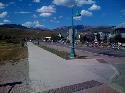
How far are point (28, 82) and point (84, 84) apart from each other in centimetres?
278

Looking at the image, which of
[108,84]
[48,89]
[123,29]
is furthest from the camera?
[123,29]

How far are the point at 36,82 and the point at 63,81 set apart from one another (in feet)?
4.21

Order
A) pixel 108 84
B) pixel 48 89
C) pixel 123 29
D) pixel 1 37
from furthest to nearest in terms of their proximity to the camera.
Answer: pixel 1 37 < pixel 123 29 < pixel 108 84 < pixel 48 89

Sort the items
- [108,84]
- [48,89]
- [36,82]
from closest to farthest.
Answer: [48,89] < [108,84] < [36,82]

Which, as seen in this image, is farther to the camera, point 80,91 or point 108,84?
point 108,84

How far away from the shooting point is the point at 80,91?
11977 millimetres

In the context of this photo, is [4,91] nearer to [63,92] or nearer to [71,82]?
[63,92]

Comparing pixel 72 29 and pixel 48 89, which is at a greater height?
pixel 72 29

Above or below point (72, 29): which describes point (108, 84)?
below

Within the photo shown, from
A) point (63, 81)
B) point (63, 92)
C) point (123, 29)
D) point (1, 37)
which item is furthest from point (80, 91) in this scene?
point (1, 37)

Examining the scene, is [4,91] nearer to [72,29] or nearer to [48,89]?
[48,89]

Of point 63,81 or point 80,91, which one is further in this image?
point 63,81

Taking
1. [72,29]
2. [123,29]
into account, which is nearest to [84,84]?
[72,29]

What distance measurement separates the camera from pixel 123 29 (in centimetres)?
11812
